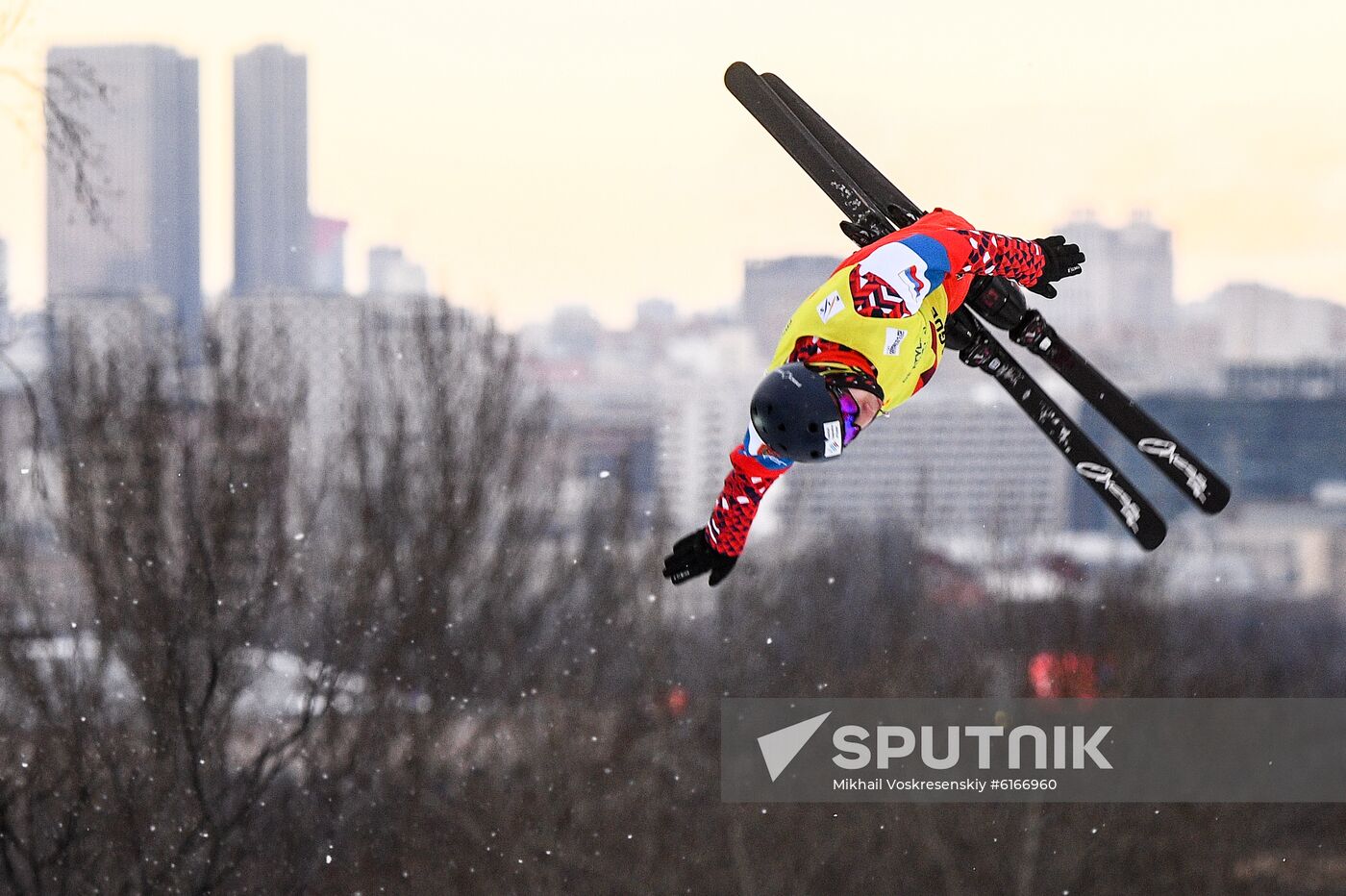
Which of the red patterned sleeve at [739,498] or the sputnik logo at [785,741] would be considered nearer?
the red patterned sleeve at [739,498]

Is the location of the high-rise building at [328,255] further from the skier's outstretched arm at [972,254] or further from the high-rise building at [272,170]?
the skier's outstretched arm at [972,254]

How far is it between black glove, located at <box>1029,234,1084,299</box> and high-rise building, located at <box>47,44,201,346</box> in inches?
424

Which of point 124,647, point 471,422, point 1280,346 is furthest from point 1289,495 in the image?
point 124,647

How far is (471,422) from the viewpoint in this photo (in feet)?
45.5

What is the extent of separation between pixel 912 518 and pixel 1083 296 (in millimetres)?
3285

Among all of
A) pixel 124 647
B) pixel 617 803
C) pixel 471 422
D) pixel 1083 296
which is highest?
pixel 1083 296

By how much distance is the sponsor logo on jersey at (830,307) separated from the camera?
292 cm

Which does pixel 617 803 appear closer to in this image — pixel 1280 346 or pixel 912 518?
pixel 912 518

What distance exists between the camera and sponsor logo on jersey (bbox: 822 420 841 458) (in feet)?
8.83

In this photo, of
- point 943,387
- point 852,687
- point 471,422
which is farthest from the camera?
point 943,387

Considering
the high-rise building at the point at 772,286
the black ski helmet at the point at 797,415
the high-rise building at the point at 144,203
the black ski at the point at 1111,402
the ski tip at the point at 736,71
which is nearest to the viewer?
the black ski helmet at the point at 797,415

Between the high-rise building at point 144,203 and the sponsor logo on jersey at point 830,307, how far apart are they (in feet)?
35.9

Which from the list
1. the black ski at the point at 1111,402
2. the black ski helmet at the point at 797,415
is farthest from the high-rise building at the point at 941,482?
the black ski helmet at the point at 797,415

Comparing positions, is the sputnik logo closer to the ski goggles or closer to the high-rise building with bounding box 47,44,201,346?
the high-rise building with bounding box 47,44,201,346
